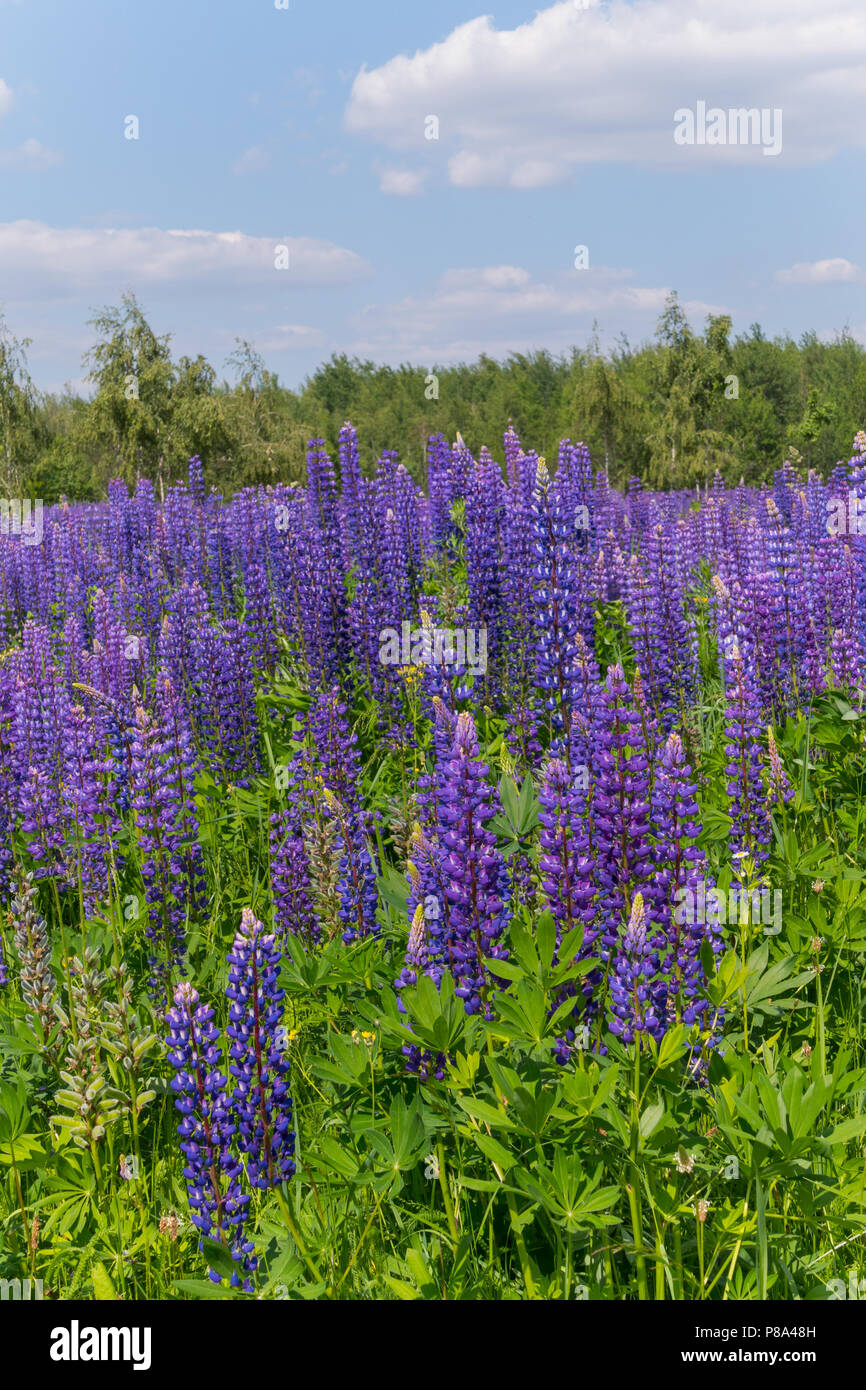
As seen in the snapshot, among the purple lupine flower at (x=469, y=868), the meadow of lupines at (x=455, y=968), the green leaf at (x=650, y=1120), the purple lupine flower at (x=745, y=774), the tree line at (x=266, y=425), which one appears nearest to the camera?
the green leaf at (x=650, y=1120)

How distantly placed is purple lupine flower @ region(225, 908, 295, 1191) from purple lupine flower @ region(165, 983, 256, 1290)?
0.06 meters

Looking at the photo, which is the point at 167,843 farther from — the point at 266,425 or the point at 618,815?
the point at 266,425

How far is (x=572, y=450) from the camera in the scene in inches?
463

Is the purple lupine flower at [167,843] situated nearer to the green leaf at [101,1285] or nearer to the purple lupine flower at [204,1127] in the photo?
the purple lupine flower at [204,1127]

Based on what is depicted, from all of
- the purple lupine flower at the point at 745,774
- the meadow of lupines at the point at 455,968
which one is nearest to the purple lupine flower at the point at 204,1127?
the meadow of lupines at the point at 455,968

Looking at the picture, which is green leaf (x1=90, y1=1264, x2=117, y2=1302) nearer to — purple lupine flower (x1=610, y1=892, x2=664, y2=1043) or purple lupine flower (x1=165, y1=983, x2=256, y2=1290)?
purple lupine flower (x1=165, y1=983, x2=256, y2=1290)

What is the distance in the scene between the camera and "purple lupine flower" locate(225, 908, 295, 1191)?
8.76 ft

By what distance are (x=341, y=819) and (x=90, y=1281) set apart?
1755mm

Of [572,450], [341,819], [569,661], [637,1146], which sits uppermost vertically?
[572,450]

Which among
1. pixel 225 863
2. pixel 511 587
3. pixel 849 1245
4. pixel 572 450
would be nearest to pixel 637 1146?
pixel 849 1245

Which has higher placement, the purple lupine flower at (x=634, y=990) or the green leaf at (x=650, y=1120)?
the purple lupine flower at (x=634, y=990)

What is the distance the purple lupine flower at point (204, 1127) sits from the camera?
2.64 meters

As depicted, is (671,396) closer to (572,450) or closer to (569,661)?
(572,450)

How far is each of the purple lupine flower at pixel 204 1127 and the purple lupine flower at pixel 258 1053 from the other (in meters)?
0.06
